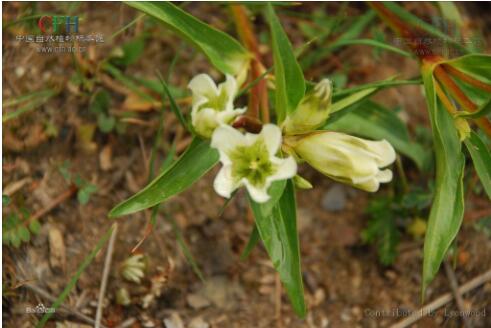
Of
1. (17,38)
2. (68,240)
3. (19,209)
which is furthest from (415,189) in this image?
(17,38)

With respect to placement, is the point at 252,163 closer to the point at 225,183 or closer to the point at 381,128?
the point at 225,183

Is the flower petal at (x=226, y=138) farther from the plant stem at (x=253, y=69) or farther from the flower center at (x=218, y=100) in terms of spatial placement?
the plant stem at (x=253, y=69)

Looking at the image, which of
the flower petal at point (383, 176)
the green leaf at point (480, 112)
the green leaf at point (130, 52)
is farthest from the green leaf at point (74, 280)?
the green leaf at point (480, 112)

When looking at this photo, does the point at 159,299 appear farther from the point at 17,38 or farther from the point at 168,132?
the point at 17,38

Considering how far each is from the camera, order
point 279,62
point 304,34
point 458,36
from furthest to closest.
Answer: point 304,34
point 458,36
point 279,62

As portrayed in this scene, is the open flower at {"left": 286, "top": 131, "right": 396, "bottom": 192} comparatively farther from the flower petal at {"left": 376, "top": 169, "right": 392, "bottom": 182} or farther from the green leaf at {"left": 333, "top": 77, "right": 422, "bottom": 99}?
the green leaf at {"left": 333, "top": 77, "right": 422, "bottom": 99}

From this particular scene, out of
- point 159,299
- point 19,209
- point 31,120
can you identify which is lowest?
point 159,299

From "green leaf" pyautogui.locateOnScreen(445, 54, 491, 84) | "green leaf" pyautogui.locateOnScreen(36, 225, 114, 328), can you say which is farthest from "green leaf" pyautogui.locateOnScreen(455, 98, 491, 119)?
"green leaf" pyautogui.locateOnScreen(36, 225, 114, 328)
